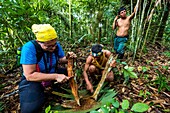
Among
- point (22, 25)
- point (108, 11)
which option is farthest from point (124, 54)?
point (22, 25)

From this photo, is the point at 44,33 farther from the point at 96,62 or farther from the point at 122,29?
the point at 122,29

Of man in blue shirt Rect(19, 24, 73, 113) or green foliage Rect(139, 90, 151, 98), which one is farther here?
green foliage Rect(139, 90, 151, 98)

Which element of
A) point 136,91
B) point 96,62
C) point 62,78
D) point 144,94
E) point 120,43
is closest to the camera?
point 62,78

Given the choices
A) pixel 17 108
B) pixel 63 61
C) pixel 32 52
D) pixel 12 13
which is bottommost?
pixel 17 108

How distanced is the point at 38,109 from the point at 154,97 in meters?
1.70

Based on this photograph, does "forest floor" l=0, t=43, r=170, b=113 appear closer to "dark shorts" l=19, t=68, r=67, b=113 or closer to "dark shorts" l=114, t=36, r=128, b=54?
"dark shorts" l=19, t=68, r=67, b=113

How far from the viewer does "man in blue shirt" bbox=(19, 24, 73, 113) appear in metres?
2.43

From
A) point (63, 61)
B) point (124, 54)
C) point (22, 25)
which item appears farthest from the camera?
point (124, 54)

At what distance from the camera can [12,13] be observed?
315cm

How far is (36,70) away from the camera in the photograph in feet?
8.48

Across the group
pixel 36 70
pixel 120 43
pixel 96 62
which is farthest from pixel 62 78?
pixel 120 43

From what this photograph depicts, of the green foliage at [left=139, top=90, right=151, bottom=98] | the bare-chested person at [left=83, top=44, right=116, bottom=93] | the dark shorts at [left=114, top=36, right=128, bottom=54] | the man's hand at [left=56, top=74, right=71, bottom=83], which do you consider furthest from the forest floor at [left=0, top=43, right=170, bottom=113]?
the dark shorts at [left=114, top=36, right=128, bottom=54]

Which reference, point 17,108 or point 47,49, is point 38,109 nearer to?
point 17,108

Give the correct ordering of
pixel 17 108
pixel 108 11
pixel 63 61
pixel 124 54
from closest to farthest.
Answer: pixel 17 108, pixel 63 61, pixel 124 54, pixel 108 11
